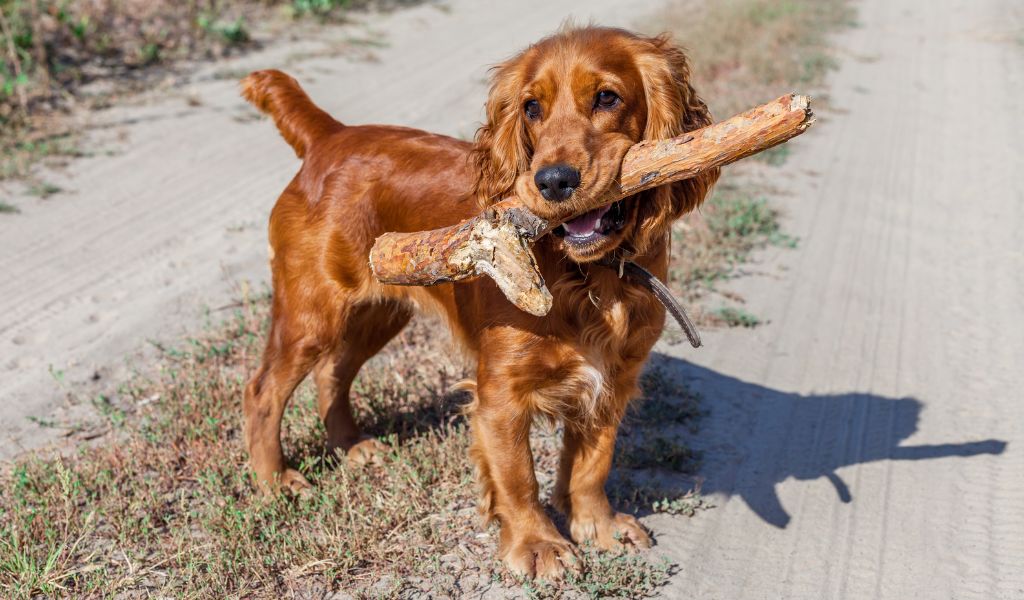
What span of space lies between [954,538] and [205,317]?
12.7ft

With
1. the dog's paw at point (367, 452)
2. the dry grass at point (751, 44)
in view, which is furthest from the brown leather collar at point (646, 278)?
the dry grass at point (751, 44)

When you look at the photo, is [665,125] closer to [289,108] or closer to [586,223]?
[586,223]

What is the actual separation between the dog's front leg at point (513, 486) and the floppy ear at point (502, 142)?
2.15ft

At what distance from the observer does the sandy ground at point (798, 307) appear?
12.4 ft

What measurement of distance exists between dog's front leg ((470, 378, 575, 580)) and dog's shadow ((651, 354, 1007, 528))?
86 centimetres

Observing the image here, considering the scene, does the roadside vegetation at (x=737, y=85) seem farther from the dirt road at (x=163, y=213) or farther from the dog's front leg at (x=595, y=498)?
the dirt road at (x=163, y=213)

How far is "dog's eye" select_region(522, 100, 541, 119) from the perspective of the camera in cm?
312

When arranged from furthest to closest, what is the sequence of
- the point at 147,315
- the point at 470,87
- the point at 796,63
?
the point at 796,63 → the point at 470,87 → the point at 147,315

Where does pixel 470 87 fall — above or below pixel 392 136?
below

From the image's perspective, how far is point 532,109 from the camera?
3.15 m

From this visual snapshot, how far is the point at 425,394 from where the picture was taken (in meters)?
4.70

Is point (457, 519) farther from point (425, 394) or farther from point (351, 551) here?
point (425, 394)

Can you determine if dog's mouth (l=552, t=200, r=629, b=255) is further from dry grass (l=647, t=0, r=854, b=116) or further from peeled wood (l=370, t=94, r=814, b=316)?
dry grass (l=647, t=0, r=854, b=116)

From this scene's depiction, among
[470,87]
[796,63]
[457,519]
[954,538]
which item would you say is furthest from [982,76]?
[457,519]
